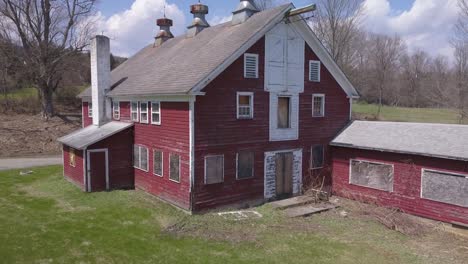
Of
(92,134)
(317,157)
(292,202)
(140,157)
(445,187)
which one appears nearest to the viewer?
(445,187)

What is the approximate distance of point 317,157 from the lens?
20203mm

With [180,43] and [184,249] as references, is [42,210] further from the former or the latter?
[180,43]

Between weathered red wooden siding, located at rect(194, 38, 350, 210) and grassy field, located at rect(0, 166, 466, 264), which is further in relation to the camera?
weathered red wooden siding, located at rect(194, 38, 350, 210)

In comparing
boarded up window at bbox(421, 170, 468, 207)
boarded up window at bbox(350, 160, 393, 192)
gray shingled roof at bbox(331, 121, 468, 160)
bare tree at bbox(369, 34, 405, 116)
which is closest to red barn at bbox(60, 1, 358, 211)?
gray shingled roof at bbox(331, 121, 468, 160)

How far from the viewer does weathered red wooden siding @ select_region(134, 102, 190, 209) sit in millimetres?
15992

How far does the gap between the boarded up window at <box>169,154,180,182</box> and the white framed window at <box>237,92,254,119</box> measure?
3.34 meters

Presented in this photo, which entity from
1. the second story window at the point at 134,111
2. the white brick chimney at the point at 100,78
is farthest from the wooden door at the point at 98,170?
the white brick chimney at the point at 100,78

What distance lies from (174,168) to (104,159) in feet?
15.5

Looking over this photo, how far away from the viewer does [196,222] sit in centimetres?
1507

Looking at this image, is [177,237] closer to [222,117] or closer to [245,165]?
[245,165]

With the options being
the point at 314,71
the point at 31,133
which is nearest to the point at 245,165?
the point at 314,71

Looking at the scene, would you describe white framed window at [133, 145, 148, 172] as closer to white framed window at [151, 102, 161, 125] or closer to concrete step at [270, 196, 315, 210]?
white framed window at [151, 102, 161, 125]

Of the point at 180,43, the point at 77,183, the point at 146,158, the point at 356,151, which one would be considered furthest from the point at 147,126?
the point at 356,151

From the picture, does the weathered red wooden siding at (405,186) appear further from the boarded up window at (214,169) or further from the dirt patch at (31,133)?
the dirt patch at (31,133)
